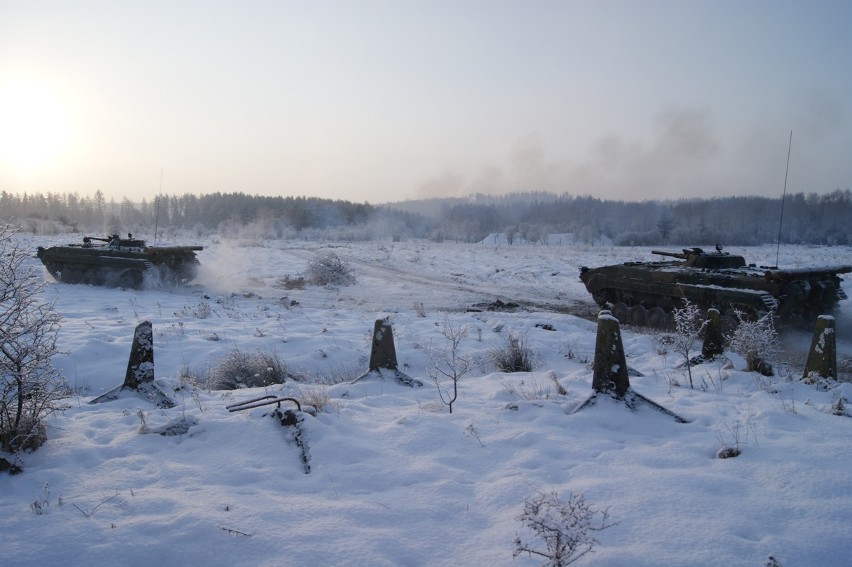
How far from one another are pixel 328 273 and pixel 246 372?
12.7 meters

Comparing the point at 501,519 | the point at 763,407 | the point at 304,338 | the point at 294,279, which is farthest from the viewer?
the point at 294,279

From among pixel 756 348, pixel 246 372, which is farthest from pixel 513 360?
pixel 246 372

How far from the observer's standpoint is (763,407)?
462 cm

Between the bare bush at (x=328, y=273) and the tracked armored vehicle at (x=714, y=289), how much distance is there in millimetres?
8787

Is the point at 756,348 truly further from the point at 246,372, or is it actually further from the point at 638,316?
the point at 638,316

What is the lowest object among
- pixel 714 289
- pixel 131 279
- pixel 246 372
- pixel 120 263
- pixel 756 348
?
pixel 246 372

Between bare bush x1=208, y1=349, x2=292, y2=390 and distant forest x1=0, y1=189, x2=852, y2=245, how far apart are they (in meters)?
54.6

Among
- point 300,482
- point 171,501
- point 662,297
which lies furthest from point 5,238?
point 662,297

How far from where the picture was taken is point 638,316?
12.7m

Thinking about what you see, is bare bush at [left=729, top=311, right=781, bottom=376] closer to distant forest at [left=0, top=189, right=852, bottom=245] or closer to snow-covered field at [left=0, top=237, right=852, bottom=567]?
snow-covered field at [left=0, top=237, right=852, bottom=567]

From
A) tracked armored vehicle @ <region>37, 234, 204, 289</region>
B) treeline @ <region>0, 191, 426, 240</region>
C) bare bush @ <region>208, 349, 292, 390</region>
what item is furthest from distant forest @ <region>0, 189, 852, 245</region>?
bare bush @ <region>208, 349, 292, 390</region>

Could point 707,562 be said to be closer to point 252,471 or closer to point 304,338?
point 252,471

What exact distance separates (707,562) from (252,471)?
258cm

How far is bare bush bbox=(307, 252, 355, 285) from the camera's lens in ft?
63.6
